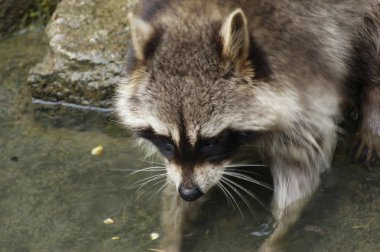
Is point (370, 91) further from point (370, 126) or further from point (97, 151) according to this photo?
point (97, 151)

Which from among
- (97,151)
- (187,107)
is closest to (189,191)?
(187,107)

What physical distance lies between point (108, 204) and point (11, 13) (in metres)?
2.22

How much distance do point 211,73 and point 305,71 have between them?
48 centimetres

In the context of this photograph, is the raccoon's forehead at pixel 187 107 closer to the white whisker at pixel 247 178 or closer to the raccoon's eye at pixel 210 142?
the raccoon's eye at pixel 210 142

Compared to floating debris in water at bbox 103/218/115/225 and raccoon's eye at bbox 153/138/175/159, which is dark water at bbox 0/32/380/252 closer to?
floating debris in water at bbox 103/218/115/225

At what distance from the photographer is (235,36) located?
122 inches

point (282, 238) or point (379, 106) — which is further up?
point (379, 106)

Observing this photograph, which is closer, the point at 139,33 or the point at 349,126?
the point at 139,33

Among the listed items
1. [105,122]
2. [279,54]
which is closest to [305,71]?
[279,54]

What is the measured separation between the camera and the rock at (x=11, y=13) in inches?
220

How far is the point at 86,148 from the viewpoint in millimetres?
4379

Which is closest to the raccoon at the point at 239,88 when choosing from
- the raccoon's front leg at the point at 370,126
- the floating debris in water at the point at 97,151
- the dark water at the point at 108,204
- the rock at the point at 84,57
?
the dark water at the point at 108,204

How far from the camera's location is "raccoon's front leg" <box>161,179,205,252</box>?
3.64 metres

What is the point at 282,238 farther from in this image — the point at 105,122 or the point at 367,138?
the point at 105,122
